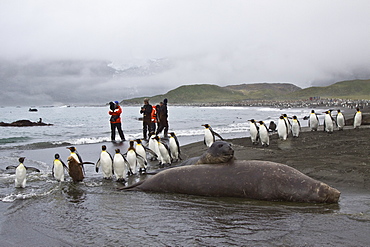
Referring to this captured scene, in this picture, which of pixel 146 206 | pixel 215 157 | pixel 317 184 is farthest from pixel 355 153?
pixel 146 206

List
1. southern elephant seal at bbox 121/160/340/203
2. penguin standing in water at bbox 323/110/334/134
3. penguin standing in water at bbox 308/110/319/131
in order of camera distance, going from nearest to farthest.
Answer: southern elephant seal at bbox 121/160/340/203 < penguin standing in water at bbox 323/110/334/134 < penguin standing in water at bbox 308/110/319/131

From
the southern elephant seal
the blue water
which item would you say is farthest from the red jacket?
the southern elephant seal

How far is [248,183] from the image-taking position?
16.8ft

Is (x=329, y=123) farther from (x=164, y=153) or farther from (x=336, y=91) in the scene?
(x=336, y=91)

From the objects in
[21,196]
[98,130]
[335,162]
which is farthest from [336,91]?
[21,196]

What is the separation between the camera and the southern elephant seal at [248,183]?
4.84 metres

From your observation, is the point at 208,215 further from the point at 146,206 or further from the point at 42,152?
the point at 42,152

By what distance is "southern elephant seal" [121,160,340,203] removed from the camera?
4841 mm

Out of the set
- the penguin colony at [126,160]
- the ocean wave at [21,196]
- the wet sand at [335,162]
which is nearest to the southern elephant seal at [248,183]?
the wet sand at [335,162]

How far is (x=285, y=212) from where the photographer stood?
14.3 feet

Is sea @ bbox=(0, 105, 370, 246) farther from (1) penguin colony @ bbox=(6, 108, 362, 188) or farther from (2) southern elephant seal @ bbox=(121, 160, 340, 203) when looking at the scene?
(1) penguin colony @ bbox=(6, 108, 362, 188)

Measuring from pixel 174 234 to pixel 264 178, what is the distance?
1.95 m

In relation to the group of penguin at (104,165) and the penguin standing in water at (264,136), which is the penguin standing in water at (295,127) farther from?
the group of penguin at (104,165)

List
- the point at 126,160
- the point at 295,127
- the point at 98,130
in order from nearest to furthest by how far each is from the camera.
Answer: the point at 126,160, the point at 295,127, the point at 98,130
